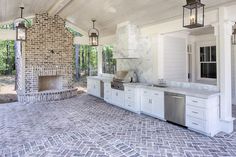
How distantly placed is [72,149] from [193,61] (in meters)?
5.53

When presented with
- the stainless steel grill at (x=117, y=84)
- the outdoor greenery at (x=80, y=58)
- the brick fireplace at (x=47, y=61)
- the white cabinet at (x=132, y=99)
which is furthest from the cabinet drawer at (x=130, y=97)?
the outdoor greenery at (x=80, y=58)

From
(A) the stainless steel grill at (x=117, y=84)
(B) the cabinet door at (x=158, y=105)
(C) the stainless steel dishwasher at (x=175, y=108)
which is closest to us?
(C) the stainless steel dishwasher at (x=175, y=108)

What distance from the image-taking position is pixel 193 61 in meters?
7.13

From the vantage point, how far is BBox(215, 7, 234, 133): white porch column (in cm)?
394

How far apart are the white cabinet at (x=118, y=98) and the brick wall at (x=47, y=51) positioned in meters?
2.54

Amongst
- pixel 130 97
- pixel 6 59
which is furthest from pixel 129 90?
pixel 6 59

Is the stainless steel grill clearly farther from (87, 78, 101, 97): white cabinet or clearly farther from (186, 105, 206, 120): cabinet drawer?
(186, 105, 206, 120): cabinet drawer

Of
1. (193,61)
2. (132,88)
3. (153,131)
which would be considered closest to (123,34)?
(132,88)

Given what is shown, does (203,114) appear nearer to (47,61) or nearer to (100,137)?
(100,137)

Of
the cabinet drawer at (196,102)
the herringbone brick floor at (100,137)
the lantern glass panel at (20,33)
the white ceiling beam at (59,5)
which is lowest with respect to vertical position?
the herringbone brick floor at (100,137)

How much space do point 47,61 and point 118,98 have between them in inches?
132

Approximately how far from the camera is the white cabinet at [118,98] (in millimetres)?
6223

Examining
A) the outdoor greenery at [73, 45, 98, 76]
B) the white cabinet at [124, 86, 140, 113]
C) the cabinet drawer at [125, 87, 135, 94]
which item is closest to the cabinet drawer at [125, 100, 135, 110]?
the white cabinet at [124, 86, 140, 113]

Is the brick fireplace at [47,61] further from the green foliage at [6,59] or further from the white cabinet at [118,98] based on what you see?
the green foliage at [6,59]
